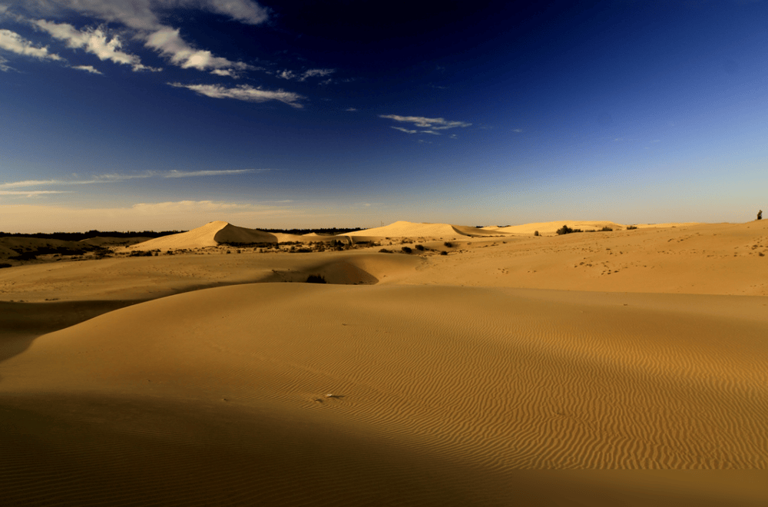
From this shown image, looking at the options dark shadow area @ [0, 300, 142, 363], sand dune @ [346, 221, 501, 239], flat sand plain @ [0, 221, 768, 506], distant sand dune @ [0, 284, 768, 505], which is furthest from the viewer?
sand dune @ [346, 221, 501, 239]

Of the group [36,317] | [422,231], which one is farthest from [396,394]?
[422,231]

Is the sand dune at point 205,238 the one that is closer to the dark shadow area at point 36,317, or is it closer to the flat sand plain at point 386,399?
the dark shadow area at point 36,317

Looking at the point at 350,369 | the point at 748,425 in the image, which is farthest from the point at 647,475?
the point at 350,369

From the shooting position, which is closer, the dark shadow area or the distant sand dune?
the distant sand dune

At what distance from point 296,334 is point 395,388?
12.6 ft

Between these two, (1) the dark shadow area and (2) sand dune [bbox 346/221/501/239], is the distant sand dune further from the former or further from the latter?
(2) sand dune [bbox 346/221/501/239]

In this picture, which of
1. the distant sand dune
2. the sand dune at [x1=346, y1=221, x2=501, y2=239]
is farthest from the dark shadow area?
the sand dune at [x1=346, y1=221, x2=501, y2=239]

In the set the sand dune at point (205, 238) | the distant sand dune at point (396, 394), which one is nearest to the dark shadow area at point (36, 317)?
the distant sand dune at point (396, 394)

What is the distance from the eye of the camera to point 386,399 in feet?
18.6

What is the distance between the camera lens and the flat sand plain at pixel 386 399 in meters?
2.78

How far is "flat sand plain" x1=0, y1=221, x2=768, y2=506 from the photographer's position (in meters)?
2.78

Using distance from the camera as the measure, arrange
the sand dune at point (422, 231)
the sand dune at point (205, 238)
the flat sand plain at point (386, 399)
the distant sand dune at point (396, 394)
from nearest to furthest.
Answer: the flat sand plain at point (386, 399) < the distant sand dune at point (396, 394) < the sand dune at point (205, 238) < the sand dune at point (422, 231)

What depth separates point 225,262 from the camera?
26.0 meters

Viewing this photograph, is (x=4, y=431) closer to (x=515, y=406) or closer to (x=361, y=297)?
(x=515, y=406)
